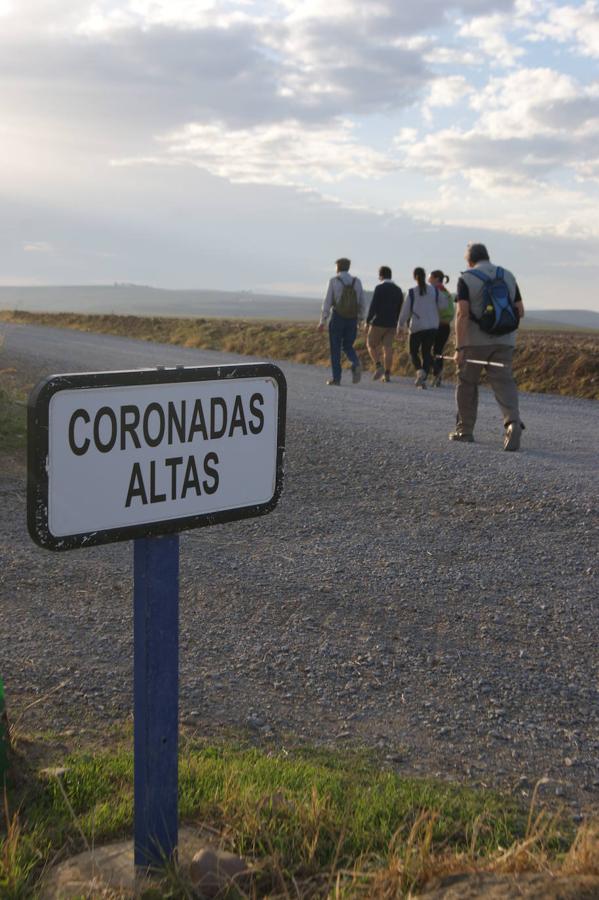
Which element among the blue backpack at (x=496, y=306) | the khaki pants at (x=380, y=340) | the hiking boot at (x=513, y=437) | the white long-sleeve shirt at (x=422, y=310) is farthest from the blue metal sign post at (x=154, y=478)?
the khaki pants at (x=380, y=340)

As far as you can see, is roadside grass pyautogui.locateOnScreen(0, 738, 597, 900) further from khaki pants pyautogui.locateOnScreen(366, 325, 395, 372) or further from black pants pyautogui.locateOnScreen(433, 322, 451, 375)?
black pants pyautogui.locateOnScreen(433, 322, 451, 375)

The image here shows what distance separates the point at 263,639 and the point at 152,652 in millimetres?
2148

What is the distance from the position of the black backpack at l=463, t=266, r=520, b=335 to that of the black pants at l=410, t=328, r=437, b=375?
564 cm

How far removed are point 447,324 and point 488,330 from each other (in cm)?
658

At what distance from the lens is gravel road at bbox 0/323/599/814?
369 centimetres

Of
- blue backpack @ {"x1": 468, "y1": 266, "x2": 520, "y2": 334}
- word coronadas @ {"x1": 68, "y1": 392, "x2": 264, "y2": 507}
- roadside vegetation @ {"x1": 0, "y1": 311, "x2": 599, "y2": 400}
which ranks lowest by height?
roadside vegetation @ {"x1": 0, "y1": 311, "x2": 599, "y2": 400}

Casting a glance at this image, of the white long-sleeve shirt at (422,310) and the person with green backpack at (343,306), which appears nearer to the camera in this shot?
the person with green backpack at (343,306)

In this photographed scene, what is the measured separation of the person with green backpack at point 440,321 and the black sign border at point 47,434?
12.1 meters

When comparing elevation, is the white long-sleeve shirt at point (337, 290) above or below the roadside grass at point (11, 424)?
above

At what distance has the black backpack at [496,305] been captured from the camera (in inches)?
350

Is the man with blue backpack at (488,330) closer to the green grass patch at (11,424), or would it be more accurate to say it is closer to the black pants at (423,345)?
the green grass patch at (11,424)

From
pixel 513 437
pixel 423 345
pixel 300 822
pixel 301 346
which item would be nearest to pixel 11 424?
pixel 513 437

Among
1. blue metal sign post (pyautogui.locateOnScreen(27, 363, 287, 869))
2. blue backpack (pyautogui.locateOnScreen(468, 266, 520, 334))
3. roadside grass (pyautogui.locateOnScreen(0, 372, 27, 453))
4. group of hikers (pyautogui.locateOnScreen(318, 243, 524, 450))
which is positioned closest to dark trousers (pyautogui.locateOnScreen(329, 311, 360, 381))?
group of hikers (pyautogui.locateOnScreen(318, 243, 524, 450))

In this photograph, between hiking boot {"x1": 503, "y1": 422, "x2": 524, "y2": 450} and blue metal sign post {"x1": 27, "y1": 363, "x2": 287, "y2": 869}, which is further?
hiking boot {"x1": 503, "y1": 422, "x2": 524, "y2": 450}
